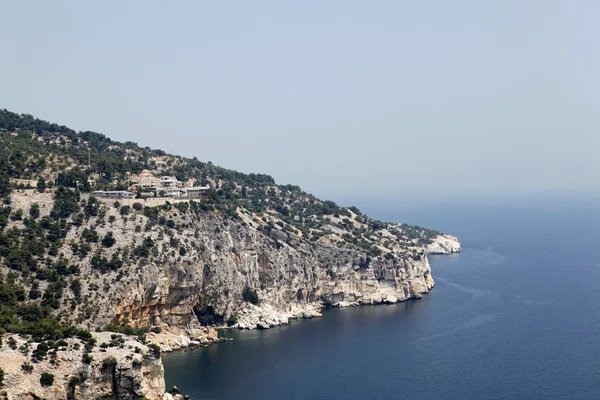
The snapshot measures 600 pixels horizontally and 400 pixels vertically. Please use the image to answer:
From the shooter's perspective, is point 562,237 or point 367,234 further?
point 562,237

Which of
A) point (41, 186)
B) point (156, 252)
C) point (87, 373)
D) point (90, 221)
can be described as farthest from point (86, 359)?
point (41, 186)

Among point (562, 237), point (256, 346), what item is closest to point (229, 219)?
point (256, 346)

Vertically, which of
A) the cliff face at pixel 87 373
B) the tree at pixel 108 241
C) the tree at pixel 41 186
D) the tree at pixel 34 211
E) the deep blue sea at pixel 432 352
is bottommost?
the deep blue sea at pixel 432 352

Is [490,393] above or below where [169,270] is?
below

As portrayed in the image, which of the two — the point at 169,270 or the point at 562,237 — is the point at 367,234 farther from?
the point at 562,237

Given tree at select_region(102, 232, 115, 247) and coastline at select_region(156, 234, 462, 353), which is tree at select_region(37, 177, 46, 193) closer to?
tree at select_region(102, 232, 115, 247)

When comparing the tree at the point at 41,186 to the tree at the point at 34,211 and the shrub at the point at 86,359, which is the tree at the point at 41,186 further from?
the shrub at the point at 86,359

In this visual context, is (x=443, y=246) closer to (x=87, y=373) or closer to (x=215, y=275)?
(x=215, y=275)

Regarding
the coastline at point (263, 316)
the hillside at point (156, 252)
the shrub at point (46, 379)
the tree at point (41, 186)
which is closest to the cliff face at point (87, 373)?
the shrub at point (46, 379)
